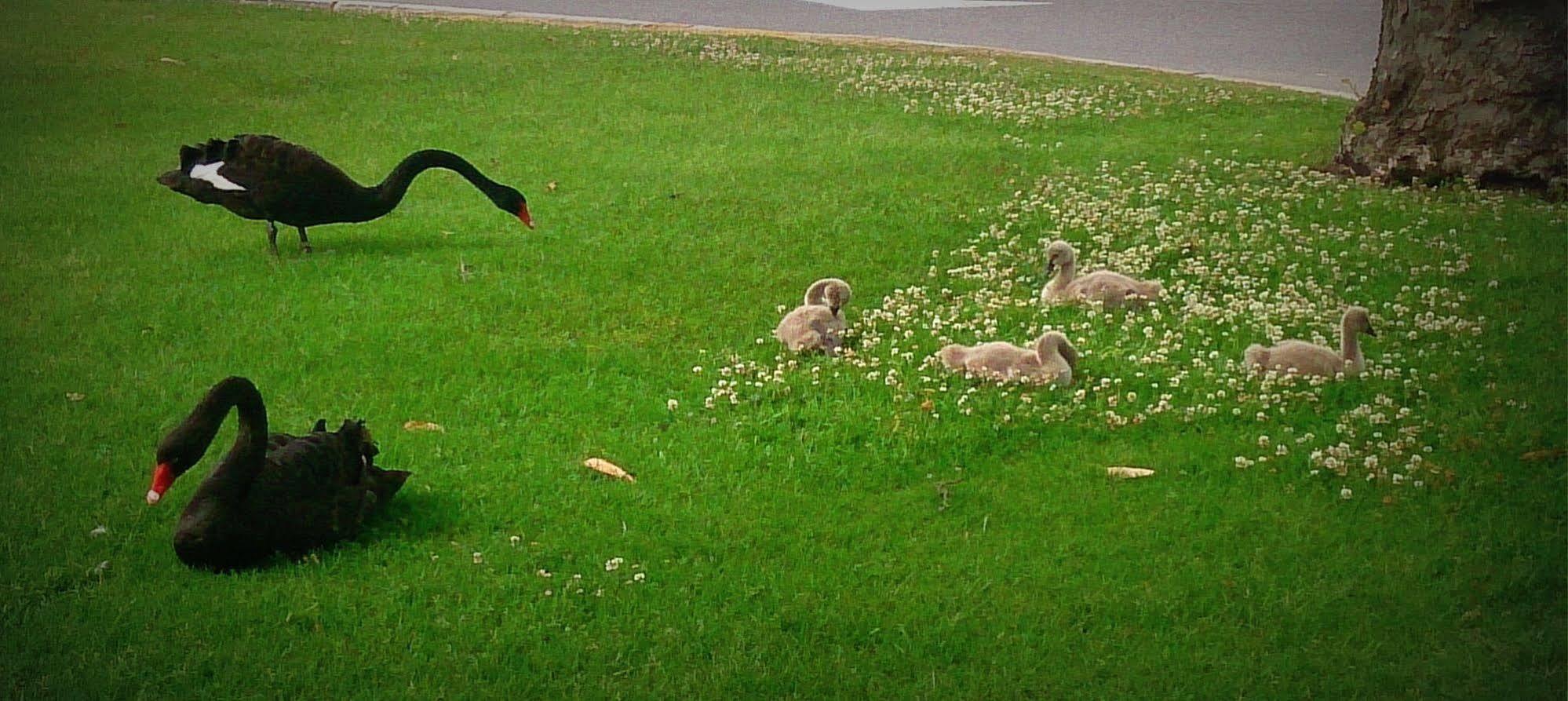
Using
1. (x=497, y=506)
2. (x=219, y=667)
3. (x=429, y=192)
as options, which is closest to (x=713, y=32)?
(x=429, y=192)

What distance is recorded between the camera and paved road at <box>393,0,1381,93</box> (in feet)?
50.5

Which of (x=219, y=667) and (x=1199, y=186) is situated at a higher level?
(x=1199, y=186)

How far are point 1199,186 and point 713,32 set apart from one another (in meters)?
7.67

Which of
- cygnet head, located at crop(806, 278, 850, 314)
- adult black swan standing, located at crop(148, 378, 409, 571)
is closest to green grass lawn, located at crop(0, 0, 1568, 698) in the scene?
adult black swan standing, located at crop(148, 378, 409, 571)

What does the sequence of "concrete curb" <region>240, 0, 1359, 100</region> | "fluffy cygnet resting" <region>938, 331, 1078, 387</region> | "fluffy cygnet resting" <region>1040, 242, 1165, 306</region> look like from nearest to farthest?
"fluffy cygnet resting" <region>938, 331, 1078, 387</region>, "fluffy cygnet resting" <region>1040, 242, 1165, 306</region>, "concrete curb" <region>240, 0, 1359, 100</region>

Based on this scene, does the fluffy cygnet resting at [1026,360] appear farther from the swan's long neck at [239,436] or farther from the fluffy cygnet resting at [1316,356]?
the swan's long neck at [239,436]

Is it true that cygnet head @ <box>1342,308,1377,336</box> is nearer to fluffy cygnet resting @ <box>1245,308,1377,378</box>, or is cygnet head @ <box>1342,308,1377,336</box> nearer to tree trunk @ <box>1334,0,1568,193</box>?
fluffy cygnet resting @ <box>1245,308,1377,378</box>

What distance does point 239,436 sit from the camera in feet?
Answer: 15.6

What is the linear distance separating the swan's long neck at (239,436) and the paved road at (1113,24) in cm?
1171

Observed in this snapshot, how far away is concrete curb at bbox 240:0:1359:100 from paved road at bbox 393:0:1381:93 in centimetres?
25

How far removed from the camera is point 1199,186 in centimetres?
934

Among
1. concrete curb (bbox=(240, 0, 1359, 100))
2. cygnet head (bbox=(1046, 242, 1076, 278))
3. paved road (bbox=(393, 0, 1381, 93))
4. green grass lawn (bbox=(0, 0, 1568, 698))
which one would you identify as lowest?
green grass lawn (bbox=(0, 0, 1568, 698))

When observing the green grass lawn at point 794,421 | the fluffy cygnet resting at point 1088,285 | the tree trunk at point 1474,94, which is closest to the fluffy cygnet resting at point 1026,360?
the green grass lawn at point 794,421

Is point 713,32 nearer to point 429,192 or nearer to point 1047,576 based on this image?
point 429,192
